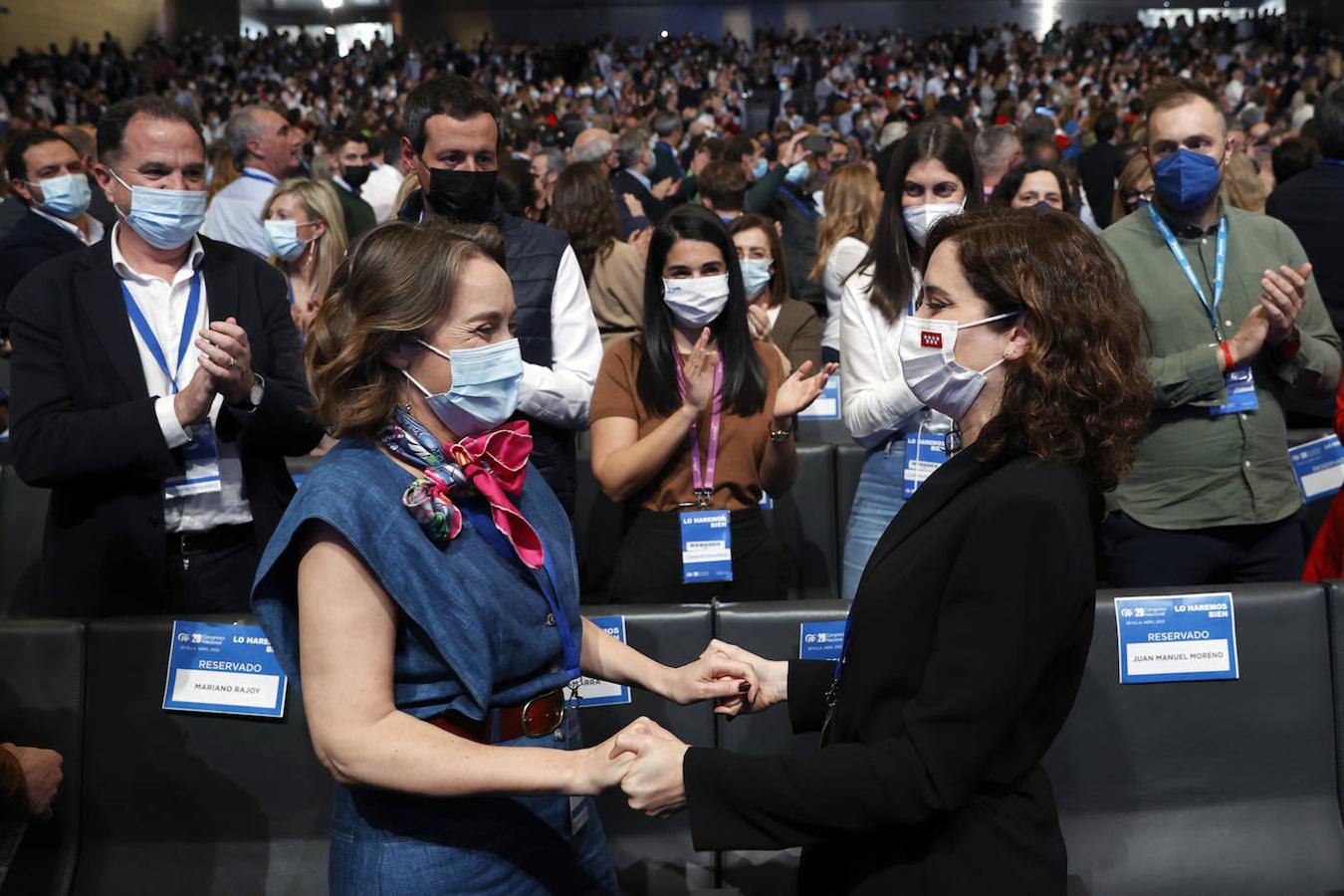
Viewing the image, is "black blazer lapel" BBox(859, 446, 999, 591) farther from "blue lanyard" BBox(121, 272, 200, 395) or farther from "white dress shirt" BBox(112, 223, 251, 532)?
"blue lanyard" BBox(121, 272, 200, 395)

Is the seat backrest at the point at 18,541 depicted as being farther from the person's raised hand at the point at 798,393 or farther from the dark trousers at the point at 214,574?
the person's raised hand at the point at 798,393

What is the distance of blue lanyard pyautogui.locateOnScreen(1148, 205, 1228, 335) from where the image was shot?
10.3ft

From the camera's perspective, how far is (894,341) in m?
3.21

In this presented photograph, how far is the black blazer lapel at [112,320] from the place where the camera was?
278 centimetres

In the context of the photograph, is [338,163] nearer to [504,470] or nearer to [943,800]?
[504,470]

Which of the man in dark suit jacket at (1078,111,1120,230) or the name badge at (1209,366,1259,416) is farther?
the man in dark suit jacket at (1078,111,1120,230)

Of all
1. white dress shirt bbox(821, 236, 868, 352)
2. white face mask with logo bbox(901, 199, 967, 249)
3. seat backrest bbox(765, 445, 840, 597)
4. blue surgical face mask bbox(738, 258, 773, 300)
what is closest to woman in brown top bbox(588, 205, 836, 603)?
white face mask with logo bbox(901, 199, 967, 249)

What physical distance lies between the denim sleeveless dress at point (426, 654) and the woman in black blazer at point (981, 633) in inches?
9.2

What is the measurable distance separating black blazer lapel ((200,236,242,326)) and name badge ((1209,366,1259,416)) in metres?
2.37

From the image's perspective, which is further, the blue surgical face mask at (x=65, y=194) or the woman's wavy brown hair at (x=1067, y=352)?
the blue surgical face mask at (x=65, y=194)

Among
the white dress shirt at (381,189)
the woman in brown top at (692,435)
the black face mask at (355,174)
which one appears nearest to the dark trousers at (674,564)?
the woman in brown top at (692,435)

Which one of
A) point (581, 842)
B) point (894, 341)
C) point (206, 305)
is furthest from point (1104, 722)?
point (206, 305)

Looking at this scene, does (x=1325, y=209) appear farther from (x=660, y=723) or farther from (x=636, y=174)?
(x=636, y=174)

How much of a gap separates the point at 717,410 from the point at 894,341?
0.52 meters
